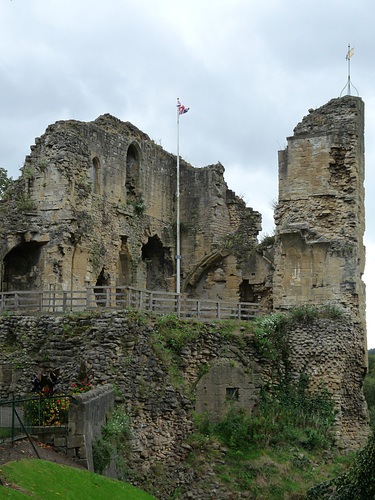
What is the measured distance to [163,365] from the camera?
2227 centimetres

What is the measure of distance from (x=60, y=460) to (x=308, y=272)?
1362 cm

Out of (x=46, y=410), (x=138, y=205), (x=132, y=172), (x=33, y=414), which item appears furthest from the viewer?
(x=132, y=172)

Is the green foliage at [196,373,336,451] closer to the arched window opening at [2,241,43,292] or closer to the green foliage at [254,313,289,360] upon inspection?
the green foliage at [254,313,289,360]

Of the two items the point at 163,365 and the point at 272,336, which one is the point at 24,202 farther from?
the point at 272,336

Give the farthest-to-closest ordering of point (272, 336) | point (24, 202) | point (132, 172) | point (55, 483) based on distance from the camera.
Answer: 1. point (132, 172)
2. point (24, 202)
3. point (272, 336)
4. point (55, 483)

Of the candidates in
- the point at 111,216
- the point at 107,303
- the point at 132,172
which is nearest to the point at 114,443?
the point at 107,303

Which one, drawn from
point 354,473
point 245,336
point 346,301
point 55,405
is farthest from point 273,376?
point 55,405

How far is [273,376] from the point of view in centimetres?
2503

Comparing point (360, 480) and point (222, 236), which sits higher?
point (222, 236)

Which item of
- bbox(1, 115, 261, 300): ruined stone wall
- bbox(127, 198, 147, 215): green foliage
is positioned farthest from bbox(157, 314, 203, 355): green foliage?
bbox(127, 198, 147, 215): green foliage

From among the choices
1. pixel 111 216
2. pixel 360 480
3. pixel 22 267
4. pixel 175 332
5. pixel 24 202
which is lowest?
pixel 360 480

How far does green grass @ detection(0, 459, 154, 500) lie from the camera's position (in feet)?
44.5

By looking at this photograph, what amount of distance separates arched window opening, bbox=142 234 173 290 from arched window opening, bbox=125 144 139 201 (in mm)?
2488

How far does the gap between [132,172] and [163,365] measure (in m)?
13.6
